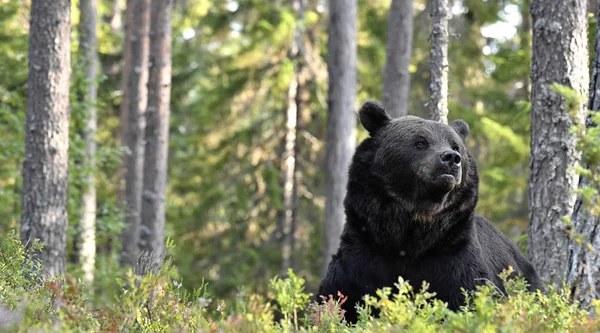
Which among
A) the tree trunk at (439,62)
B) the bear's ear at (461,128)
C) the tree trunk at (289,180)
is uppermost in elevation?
the tree trunk at (439,62)

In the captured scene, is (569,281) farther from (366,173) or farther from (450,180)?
(366,173)

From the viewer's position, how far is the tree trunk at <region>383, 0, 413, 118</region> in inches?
613

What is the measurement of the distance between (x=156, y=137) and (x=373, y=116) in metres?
9.94

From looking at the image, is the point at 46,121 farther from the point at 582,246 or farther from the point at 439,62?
the point at 582,246

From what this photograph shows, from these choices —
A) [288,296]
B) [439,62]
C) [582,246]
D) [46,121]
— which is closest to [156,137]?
[46,121]

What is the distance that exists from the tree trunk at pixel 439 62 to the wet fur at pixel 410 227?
8.27 ft

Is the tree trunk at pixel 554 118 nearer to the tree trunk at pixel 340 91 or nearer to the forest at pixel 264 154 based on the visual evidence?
the forest at pixel 264 154

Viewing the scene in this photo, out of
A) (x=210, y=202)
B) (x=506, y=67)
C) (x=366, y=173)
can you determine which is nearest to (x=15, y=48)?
(x=210, y=202)

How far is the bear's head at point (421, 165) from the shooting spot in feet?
19.4

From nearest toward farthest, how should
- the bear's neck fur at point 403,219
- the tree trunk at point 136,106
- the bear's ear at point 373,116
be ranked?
1. the bear's neck fur at point 403,219
2. the bear's ear at point 373,116
3. the tree trunk at point 136,106

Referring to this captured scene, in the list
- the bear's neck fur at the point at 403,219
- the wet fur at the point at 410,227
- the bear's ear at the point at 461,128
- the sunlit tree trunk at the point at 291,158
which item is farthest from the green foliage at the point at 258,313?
the sunlit tree trunk at the point at 291,158

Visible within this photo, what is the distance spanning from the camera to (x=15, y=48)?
16.4 m

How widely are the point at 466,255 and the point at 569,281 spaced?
763mm

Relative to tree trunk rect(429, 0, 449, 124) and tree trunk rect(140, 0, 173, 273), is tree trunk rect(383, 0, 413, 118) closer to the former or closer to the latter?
tree trunk rect(140, 0, 173, 273)
